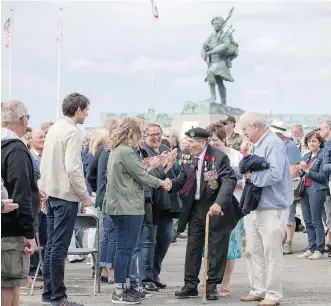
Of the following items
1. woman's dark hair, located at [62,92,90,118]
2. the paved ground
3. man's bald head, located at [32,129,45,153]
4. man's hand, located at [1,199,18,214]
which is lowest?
the paved ground

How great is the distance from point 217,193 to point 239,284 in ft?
5.30

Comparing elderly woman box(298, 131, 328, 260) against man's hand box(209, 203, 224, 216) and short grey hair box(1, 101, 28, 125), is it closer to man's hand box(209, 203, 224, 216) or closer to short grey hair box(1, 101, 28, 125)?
man's hand box(209, 203, 224, 216)

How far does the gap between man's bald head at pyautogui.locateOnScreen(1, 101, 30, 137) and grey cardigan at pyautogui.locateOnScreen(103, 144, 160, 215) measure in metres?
2.00

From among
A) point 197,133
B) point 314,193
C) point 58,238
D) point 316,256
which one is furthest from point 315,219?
point 58,238

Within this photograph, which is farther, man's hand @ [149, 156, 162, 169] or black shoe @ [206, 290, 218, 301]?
man's hand @ [149, 156, 162, 169]

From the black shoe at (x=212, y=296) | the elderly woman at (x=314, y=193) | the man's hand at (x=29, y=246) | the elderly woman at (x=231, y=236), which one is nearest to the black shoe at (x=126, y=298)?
the black shoe at (x=212, y=296)

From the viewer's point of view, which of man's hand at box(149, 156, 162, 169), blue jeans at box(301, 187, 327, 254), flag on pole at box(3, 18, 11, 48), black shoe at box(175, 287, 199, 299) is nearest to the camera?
black shoe at box(175, 287, 199, 299)

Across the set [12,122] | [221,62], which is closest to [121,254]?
[12,122]

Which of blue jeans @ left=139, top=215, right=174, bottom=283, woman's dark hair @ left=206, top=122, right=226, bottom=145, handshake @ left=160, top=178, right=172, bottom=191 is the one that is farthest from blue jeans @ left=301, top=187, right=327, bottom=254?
handshake @ left=160, top=178, right=172, bottom=191

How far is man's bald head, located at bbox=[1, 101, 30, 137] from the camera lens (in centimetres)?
578

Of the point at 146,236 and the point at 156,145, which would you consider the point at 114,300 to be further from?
the point at 156,145

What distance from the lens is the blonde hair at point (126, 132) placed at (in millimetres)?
7820

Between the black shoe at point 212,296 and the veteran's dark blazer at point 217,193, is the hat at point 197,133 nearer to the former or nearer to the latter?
the veteran's dark blazer at point 217,193

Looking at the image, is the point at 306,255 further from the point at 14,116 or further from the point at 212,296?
the point at 14,116
